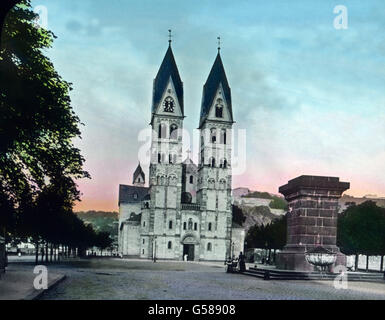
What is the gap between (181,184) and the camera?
278 feet

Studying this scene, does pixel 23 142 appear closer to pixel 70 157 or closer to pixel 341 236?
pixel 70 157

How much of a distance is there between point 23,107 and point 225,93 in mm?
69932

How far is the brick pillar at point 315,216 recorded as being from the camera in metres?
22.7

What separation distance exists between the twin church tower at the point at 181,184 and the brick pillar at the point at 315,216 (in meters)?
57.6

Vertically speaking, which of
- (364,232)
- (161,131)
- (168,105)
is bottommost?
(364,232)

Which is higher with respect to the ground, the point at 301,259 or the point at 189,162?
the point at 189,162

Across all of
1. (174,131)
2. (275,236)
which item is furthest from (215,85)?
(275,236)

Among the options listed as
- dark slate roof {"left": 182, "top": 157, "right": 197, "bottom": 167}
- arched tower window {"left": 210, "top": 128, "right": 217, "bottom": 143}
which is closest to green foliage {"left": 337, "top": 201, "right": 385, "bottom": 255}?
arched tower window {"left": 210, "top": 128, "right": 217, "bottom": 143}

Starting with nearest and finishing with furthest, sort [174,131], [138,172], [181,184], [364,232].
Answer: [364,232] → [174,131] → [181,184] → [138,172]

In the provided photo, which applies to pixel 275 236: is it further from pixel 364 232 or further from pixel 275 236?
pixel 364 232

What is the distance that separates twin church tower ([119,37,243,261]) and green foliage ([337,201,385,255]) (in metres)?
30.8

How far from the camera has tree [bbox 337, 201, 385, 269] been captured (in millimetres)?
51781

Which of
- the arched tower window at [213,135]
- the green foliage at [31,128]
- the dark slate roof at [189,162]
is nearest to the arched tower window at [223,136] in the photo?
the arched tower window at [213,135]

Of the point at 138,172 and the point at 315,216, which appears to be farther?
the point at 138,172
